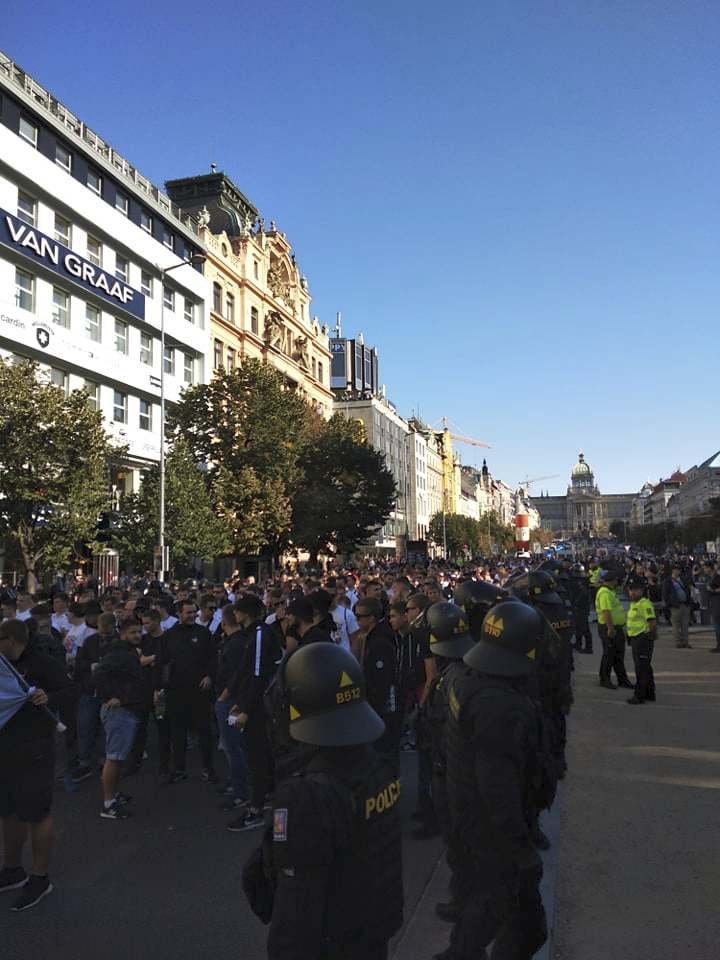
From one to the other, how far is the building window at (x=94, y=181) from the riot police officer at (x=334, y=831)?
31.3m

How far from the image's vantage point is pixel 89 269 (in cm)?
2762

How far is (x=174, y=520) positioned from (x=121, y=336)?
38.0ft

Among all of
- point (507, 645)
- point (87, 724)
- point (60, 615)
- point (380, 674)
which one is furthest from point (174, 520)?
point (507, 645)

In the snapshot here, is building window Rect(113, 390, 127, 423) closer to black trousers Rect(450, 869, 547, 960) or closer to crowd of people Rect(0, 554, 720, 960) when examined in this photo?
crowd of people Rect(0, 554, 720, 960)

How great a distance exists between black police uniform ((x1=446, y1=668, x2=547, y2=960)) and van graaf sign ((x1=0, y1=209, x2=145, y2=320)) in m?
25.5

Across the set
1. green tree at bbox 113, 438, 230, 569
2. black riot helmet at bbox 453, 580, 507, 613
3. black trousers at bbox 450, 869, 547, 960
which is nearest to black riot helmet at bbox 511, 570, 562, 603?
black riot helmet at bbox 453, 580, 507, 613

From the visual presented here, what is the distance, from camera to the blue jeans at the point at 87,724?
7.34 m

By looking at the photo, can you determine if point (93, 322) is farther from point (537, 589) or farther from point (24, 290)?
point (537, 589)

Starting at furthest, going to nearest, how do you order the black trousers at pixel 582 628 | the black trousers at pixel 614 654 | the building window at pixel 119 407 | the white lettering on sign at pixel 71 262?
the building window at pixel 119 407
the white lettering on sign at pixel 71 262
the black trousers at pixel 582 628
the black trousers at pixel 614 654

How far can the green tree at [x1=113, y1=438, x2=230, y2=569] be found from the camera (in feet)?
74.7

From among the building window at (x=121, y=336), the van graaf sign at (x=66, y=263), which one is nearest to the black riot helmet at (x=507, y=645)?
the van graaf sign at (x=66, y=263)

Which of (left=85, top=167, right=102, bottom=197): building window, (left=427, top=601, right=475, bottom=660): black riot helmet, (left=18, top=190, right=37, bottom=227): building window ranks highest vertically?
(left=85, top=167, right=102, bottom=197): building window

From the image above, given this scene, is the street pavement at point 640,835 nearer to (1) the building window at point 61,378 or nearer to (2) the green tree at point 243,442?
(2) the green tree at point 243,442

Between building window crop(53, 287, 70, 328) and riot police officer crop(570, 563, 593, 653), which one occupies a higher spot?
building window crop(53, 287, 70, 328)
